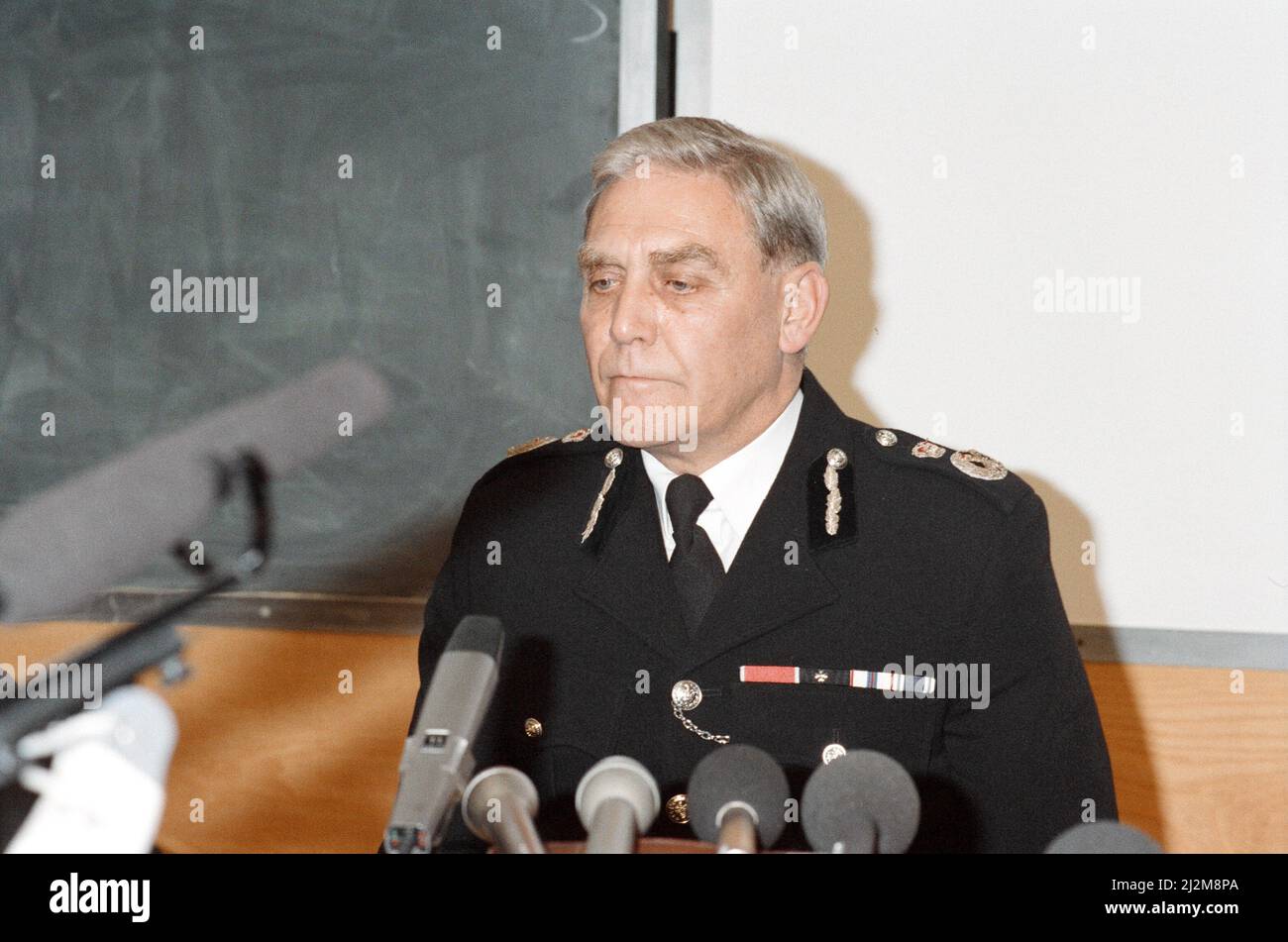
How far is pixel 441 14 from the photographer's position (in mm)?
2250

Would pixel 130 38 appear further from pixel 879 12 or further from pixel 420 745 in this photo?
pixel 420 745

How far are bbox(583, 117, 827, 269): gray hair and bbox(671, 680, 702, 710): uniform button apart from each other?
1.75 feet

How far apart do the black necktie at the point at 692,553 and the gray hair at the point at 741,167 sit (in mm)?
305

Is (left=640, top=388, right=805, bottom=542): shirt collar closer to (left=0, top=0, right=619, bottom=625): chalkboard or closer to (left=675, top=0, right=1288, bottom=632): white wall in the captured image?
(left=675, top=0, right=1288, bottom=632): white wall

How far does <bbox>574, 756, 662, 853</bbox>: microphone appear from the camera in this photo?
689mm

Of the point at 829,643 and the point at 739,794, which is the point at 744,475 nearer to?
the point at 829,643

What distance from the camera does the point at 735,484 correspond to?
161cm

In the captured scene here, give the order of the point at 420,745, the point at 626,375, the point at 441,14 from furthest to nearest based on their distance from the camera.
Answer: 1. the point at 441,14
2. the point at 626,375
3. the point at 420,745

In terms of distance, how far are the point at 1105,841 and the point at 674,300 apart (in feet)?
3.18

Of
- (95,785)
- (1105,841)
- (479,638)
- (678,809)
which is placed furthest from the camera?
(678,809)

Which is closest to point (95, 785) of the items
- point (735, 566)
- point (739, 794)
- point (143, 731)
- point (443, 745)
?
point (143, 731)

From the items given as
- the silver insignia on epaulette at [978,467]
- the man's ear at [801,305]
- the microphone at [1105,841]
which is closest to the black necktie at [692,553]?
the man's ear at [801,305]

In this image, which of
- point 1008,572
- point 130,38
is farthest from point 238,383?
point 1008,572

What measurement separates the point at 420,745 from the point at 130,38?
2.08 metres
